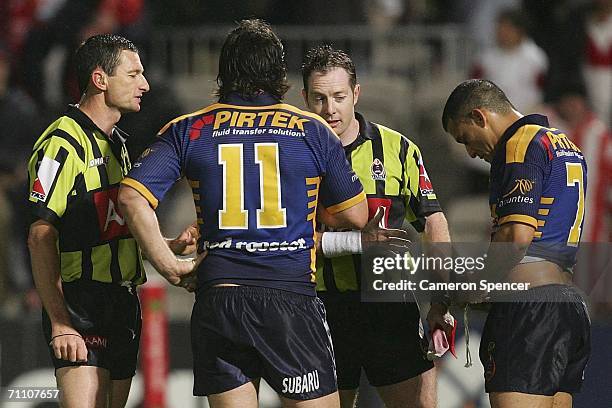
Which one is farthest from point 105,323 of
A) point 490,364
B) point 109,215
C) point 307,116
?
point 490,364

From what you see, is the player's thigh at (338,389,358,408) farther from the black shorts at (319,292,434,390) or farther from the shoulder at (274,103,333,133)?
the shoulder at (274,103,333,133)

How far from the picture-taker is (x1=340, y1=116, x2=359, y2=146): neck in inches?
223

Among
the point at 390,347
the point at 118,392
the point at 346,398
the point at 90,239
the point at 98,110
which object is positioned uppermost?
the point at 98,110

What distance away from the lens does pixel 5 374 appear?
24.8 feet

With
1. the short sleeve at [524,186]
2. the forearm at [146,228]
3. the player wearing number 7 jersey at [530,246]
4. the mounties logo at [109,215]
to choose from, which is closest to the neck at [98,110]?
the mounties logo at [109,215]

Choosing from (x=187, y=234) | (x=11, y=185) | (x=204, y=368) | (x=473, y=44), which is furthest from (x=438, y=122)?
(x=204, y=368)

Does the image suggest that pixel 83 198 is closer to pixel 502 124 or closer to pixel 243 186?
pixel 243 186

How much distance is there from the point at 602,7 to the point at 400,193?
4.00 metres

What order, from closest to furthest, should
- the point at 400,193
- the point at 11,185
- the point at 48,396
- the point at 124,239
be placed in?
1. the point at 124,239
2. the point at 400,193
3. the point at 48,396
4. the point at 11,185

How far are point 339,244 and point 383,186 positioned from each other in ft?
1.28

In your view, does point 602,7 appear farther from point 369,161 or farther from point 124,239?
point 124,239

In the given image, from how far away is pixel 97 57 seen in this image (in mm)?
5352

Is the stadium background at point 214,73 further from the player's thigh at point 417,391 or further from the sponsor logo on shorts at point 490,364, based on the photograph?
the sponsor logo on shorts at point 490,364

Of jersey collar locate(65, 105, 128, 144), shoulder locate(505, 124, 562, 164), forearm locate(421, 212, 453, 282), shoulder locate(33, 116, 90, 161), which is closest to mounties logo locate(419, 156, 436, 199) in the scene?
forearm locate(421, 212, 453, 282)
